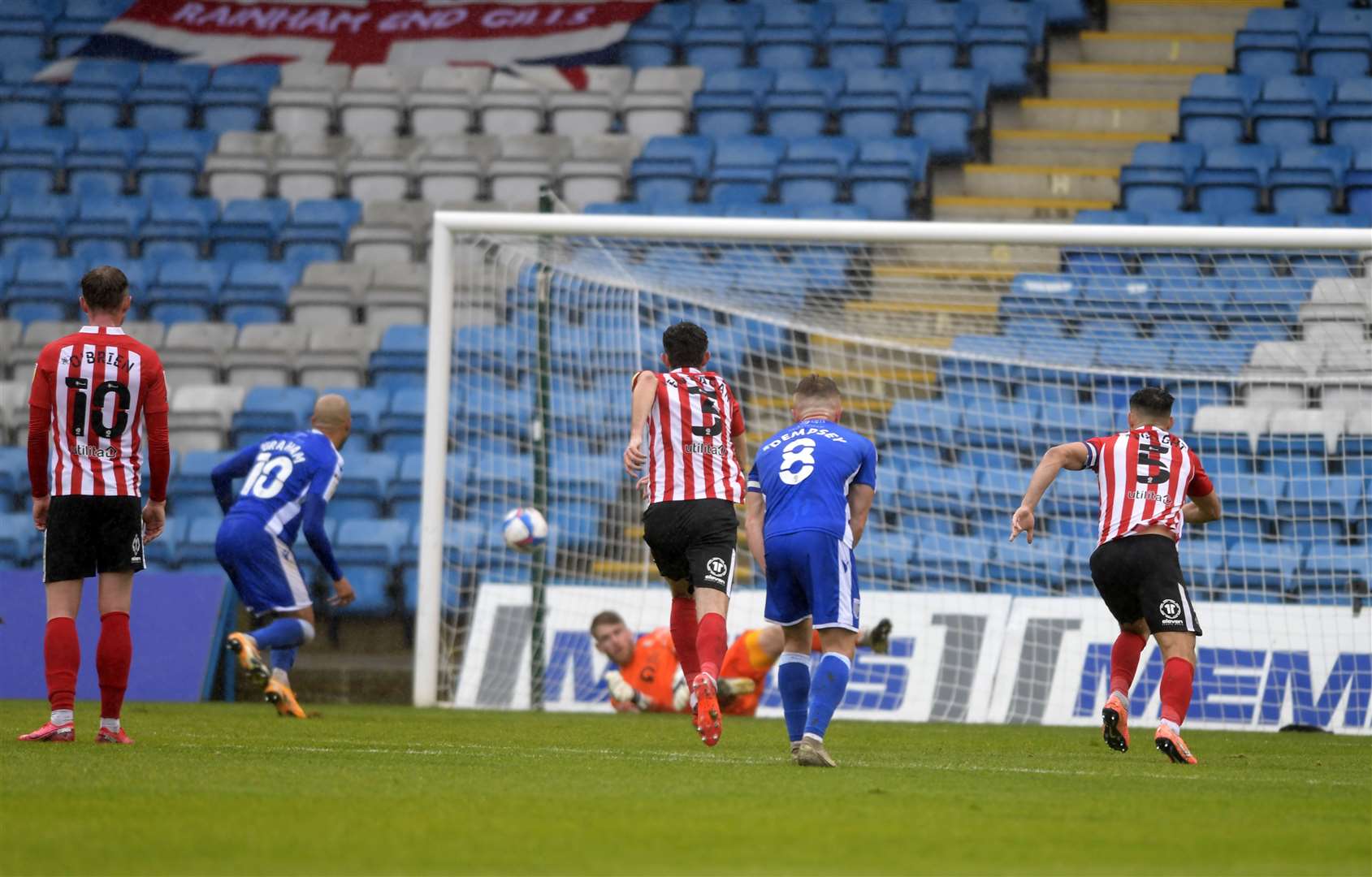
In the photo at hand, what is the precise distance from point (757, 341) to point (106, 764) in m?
8.45

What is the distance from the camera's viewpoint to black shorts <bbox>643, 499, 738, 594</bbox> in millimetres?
7523

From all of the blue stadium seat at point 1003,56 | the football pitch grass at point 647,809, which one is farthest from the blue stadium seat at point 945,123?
the football pitch grass at point 647,809

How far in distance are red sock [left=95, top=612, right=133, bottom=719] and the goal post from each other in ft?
15.1

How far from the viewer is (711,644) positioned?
23.6ft

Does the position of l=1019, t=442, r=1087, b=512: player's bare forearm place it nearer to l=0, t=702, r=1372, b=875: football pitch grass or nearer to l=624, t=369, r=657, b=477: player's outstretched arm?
l=0, t=702, r=1372, b=875: football pitch grass

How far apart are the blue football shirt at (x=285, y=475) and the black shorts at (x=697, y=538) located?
3.42m

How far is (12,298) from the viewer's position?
18.4 m

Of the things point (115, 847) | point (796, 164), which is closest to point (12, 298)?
point (796, 164)

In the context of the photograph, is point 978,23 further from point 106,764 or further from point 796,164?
point 106,764

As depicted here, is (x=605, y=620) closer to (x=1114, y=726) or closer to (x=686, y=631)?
(x=686, y=631)

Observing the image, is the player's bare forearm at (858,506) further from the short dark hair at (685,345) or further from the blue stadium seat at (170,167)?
the blue stadium seat at (170,167)

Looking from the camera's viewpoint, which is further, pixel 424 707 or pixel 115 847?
pixel 424 707

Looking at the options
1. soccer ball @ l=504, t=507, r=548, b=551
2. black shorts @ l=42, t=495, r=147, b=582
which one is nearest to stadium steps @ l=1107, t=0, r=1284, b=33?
soccer ball @ l=504, t=507, r=548, b=551

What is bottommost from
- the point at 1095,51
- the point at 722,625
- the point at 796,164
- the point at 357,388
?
the point at 722,625
